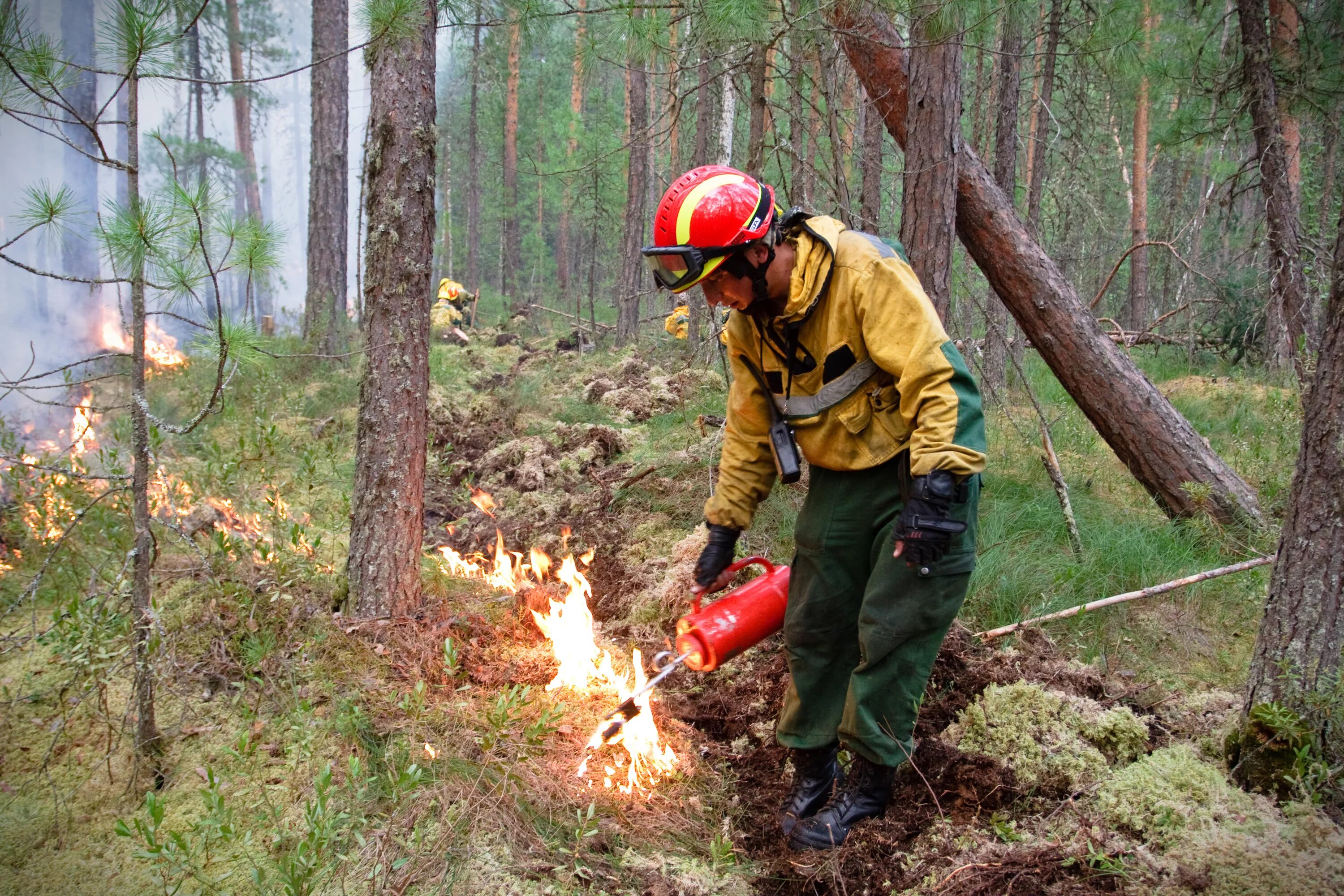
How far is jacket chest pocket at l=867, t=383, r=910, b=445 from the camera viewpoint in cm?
261

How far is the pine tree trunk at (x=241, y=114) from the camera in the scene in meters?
20.8

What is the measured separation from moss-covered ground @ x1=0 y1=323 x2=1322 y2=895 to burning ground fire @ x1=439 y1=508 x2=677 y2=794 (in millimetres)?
82

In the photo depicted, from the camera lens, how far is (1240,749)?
2533 mm

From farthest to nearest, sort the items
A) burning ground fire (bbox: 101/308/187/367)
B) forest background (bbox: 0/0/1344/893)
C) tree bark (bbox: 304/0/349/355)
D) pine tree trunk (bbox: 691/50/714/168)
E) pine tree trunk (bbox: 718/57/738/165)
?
tree bark (bbox: 304/0/349/355) < pine tree trunk (bbox: 691/50/714/168) < pine tree trunk (bbox: 718/57/738/165) < burning ground fire (bbox: 101/308/187/367) < forest background (bbox: 0/0/1344/893)

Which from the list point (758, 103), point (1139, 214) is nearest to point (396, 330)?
point (758, 103)

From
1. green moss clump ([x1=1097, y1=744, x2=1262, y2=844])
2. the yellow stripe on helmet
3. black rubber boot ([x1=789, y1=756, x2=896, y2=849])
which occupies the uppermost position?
the yellow stripe on helmet

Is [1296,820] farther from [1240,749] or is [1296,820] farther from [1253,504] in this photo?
[1253,504]

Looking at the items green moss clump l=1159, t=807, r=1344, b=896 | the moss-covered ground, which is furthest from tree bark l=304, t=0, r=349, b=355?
green moss clump l=1159, t=807, r=1344, b=896

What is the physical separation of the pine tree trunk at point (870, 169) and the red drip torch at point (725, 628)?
2785 mm

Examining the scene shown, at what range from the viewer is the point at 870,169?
292 inches

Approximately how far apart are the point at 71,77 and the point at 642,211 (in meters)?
11.6

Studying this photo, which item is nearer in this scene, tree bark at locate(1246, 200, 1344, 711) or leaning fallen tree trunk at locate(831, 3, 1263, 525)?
tree bark at locate(1246, 200, 1344, 711)

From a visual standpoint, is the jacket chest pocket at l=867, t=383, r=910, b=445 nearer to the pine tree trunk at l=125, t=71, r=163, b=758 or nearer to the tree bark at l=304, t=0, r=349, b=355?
the pine tree trunk at l=125, t=71, r=163, b=758

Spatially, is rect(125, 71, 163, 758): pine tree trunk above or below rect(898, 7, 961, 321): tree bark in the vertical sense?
below
